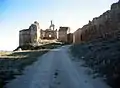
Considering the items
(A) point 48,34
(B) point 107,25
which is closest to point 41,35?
(A) point 48,34

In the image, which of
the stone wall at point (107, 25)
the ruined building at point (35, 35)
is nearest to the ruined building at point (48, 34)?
the ruined building at point (35, 35)

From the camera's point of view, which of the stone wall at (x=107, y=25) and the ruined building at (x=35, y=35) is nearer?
the stone wall at (x=107, y=25)

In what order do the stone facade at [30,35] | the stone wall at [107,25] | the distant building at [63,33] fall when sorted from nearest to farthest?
the stone wall at [107,25] → the stone facade at [30,35] → the distant building at [63,33]

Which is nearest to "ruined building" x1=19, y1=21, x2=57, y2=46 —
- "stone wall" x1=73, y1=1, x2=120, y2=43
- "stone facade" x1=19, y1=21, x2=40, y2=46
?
"stone facade" x1=19, y1=21, x2=40, y2=46

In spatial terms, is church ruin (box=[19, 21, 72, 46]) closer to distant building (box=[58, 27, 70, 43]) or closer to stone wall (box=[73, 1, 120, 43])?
distant building (box=[58, 27, 70, 43])

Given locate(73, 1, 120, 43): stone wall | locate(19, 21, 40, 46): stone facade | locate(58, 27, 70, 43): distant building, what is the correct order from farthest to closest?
locate(58, 27, 70, 43): distant building < locate(19, 21, 40, 46): stone facade < locate(73, 1, 120, 43): stone wall

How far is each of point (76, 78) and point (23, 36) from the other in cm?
6216

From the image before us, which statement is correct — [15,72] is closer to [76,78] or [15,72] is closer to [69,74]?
[69,74]

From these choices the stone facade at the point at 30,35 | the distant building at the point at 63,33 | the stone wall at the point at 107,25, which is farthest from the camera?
the distant building at the point at 63,33

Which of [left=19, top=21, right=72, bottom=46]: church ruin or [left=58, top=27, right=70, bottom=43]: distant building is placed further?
[left=58, top=27, right=70, bottom=43]: distant building

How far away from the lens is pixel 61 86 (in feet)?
49.8

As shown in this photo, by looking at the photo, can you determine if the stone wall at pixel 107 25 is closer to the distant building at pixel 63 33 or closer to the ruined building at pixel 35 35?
the ruined building at pixel 35 35

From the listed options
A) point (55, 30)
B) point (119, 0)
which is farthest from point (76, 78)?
point (55, 30)

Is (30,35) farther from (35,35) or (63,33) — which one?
(63,33)
